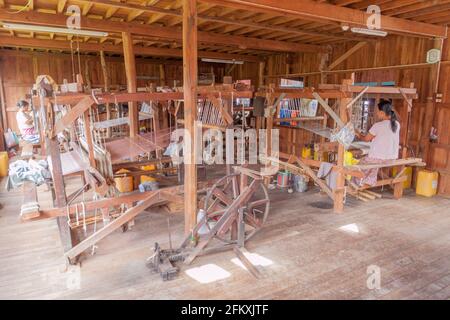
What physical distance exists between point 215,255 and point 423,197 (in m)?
4.40

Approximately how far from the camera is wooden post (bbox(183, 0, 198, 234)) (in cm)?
335

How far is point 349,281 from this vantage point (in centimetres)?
320

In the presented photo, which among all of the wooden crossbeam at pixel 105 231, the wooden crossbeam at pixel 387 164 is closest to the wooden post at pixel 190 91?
the wooden crossbeam at pixel 105 231

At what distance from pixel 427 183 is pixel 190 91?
16.3 ft

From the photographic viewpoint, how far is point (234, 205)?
11.6 ft

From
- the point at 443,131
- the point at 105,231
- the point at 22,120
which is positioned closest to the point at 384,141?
the point at 443,131

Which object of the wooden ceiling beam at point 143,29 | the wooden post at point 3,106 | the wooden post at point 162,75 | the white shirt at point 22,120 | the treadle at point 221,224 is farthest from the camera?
the wooden post at point 162,75

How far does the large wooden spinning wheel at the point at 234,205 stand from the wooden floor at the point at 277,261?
0.33 m

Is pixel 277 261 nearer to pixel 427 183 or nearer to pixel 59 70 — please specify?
pixel 427 183

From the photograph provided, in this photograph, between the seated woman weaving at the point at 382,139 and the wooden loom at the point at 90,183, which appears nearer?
the wooden loom at the point at 90,183

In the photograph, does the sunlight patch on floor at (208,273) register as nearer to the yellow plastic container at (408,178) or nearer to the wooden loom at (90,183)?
the wooden loom at (90,183)

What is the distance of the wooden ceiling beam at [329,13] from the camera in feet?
12.6

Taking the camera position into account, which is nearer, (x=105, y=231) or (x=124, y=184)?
(x=105, y=231)
